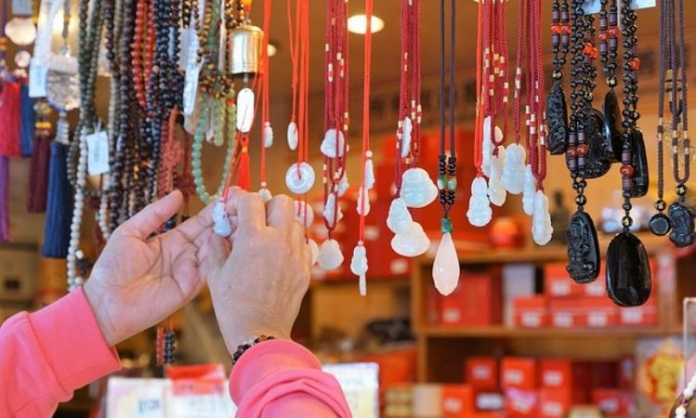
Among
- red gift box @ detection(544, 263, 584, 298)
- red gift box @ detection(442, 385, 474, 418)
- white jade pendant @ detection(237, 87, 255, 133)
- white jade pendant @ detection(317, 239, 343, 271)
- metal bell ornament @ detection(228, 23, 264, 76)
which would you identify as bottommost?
red gift box @ detection(442, 385, 474, 418)

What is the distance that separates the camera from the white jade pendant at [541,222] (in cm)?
98

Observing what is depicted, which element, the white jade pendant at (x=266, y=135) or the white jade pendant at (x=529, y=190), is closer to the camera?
the white jade pendant at (x=529, y=190)

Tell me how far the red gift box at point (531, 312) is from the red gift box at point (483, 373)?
0.17 m

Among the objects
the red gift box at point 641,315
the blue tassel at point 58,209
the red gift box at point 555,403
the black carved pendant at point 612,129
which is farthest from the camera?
the red gift box at point 555,403

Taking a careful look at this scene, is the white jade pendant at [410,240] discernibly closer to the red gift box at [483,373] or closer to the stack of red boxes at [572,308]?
the stack of red boxes at [572,308]

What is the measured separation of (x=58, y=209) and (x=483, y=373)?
2.14 m

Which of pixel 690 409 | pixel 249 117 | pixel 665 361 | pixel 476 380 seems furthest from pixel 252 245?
pixel 476 380

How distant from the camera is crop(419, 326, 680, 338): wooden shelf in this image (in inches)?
115

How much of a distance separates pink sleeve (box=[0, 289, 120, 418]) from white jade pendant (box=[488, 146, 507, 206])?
18.1 inches

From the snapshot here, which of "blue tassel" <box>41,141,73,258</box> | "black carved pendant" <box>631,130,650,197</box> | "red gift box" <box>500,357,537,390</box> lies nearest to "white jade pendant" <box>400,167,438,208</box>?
"black carved pendant" <box>631,130,650,197</box>

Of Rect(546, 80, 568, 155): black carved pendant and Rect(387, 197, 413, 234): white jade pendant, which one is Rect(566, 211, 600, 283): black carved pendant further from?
Rect(387, 197, 413, 234): white jade pendant

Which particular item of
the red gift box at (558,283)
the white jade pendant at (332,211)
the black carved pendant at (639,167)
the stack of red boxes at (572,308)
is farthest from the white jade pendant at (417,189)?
the red gift box at (558,283)

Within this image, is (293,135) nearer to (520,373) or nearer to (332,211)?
(332,211)

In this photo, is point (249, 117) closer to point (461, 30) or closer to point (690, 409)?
point (690, 409)
